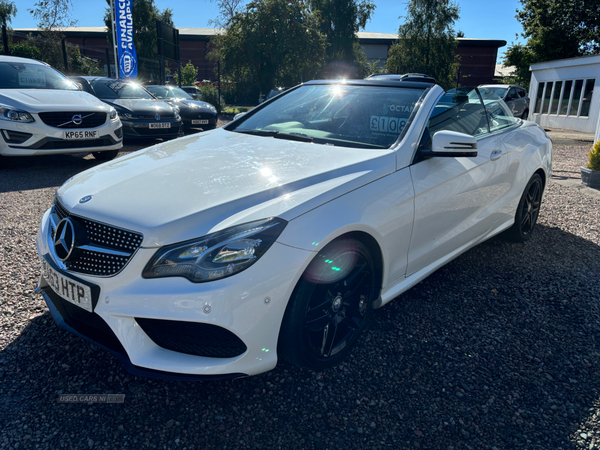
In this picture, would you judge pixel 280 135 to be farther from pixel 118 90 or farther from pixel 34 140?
pixel 118 90

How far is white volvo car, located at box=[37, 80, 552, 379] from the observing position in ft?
5.96

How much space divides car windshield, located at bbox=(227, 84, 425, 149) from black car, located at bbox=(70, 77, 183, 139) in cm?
616

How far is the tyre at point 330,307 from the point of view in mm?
1987

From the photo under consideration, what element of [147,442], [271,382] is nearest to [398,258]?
[271,382]

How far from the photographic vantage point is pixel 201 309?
176cm

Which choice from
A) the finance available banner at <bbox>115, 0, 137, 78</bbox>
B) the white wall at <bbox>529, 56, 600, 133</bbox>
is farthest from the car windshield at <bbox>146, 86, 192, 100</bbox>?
the white wall at <bbox>529, 56, 600, 133</bbox>

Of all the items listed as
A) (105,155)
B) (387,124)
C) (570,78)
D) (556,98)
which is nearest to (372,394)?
(387,124)

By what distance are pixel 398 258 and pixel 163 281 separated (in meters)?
1.33

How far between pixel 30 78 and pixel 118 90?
8.66ft

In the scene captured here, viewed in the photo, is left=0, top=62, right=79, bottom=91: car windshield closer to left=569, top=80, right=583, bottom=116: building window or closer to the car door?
the car door

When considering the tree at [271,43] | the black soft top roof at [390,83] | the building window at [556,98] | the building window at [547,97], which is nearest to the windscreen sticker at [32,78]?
the black soft top roof at [390,83]

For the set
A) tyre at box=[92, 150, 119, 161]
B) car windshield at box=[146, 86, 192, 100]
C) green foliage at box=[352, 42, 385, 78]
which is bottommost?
tyre at box=[92, 150, 119, 161]

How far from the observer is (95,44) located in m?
45.6

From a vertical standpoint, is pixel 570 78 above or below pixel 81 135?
above
